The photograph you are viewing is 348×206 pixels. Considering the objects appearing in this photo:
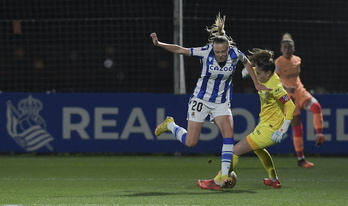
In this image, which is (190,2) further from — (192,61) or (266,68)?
(266,68)

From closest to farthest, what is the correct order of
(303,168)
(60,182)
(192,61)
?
(60,182) → (303,168) → (192,61)

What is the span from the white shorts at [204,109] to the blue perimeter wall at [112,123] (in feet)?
16.1

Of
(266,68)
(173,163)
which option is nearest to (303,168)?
(173,163)

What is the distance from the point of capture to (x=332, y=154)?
616 inches

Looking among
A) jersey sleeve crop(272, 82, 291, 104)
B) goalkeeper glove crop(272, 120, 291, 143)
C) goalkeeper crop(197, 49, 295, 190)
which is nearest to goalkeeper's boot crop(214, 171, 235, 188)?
goalkeeper crop(197, 49, 295, 190)

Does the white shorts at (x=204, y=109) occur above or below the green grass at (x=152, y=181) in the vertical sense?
above

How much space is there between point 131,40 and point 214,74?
24.1ft

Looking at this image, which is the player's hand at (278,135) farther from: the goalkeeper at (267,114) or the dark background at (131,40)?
the dark background at (131,40)

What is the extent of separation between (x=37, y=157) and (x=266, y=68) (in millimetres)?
6156

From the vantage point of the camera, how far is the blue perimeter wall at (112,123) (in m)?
15.5

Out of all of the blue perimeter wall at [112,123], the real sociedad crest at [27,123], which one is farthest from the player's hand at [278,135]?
the real sociedad crest at [27,123]

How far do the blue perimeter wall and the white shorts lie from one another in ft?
16.1

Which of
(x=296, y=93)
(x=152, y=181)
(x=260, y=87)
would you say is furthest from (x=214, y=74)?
(x=296, y=93)

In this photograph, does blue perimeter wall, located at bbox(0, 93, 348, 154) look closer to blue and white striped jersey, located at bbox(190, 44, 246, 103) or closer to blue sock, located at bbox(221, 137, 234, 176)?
blue and white striped jersey, located at bbox(190, 44, 246, 103)
